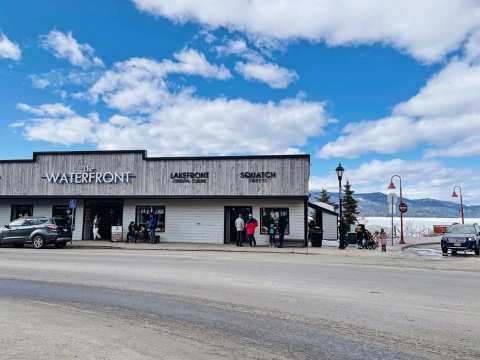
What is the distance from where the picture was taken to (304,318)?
6.94m

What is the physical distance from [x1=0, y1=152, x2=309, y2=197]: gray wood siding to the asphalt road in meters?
12.2

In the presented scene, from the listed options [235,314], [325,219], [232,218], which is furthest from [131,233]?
[235,314]

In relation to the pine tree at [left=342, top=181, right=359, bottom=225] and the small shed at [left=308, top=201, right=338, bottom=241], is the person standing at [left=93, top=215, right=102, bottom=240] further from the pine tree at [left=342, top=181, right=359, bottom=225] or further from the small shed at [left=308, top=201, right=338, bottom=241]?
the pine tree at [left=342, top=181, right=359, bottom=225]

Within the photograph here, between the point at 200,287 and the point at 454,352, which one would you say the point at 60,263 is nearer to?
the point at 200,287

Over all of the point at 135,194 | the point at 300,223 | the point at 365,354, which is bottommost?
the point at 365,354

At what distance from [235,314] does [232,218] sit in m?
19.3

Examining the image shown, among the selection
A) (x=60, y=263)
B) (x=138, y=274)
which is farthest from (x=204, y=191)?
(x=138, y=274)

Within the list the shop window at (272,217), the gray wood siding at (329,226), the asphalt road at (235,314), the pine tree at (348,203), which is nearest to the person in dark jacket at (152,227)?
the shop window at (272,217)

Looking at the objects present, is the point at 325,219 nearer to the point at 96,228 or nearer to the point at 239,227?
the point at 239,227

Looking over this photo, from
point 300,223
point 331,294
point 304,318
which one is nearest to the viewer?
point 304,318

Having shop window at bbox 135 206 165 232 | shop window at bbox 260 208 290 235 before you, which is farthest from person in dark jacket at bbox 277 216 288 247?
shop window at bbox 135 206 165 232

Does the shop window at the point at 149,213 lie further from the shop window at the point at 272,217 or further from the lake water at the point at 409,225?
the lake water at the point at 409,225

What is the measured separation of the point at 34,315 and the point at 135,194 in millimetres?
19795

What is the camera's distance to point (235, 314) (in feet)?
23.6
